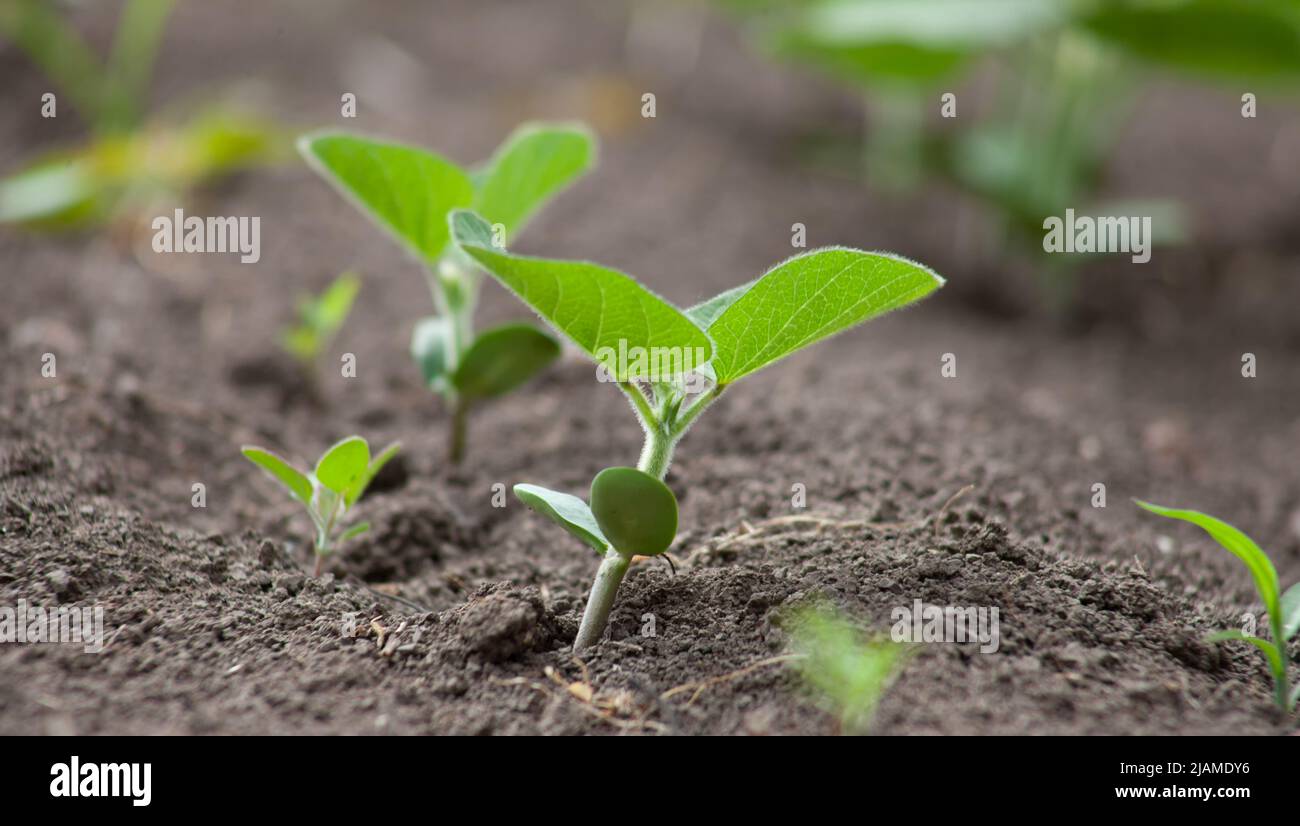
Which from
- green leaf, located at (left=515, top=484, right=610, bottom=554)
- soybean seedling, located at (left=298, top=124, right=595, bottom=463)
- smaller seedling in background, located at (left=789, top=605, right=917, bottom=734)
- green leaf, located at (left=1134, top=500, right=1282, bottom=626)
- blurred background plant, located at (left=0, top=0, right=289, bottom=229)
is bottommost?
smaller seedling in background, located at (left=789, top=605, right=917, bottom=734)

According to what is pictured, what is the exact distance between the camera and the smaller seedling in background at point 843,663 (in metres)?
0.90

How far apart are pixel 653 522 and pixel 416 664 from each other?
0.88ft

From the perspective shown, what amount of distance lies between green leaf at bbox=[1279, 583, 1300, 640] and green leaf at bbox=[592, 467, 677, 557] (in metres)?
0.58

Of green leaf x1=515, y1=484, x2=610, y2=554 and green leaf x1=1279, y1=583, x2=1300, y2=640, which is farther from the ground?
green leaf x1=515, y1=484, x2=610, y2=554

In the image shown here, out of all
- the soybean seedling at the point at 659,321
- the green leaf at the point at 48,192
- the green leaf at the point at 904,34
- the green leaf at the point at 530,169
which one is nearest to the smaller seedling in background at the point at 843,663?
the soybean seedling at the point at 659,321

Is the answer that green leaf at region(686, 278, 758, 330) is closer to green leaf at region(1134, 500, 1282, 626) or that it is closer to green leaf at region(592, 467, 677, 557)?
green leaf at region(592, 467, 677, 557)

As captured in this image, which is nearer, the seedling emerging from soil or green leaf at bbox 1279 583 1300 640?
green leaf at bbox 1279 583 1300 640

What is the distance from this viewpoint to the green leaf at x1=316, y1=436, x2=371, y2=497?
1150mm

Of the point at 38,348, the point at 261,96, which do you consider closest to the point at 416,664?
the point at 38,348

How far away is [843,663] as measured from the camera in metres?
0.92

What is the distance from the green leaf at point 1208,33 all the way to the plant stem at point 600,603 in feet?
6.06

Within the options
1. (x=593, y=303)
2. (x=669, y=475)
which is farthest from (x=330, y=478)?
(x=669, y=475)

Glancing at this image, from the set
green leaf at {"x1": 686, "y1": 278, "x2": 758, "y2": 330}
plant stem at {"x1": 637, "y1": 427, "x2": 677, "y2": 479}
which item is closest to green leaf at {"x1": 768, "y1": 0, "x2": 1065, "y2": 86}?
green leaf at {"x1": 686, "y1": 278, "x2": 758, "y2": 330}

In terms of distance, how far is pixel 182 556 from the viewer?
125 centimetres
